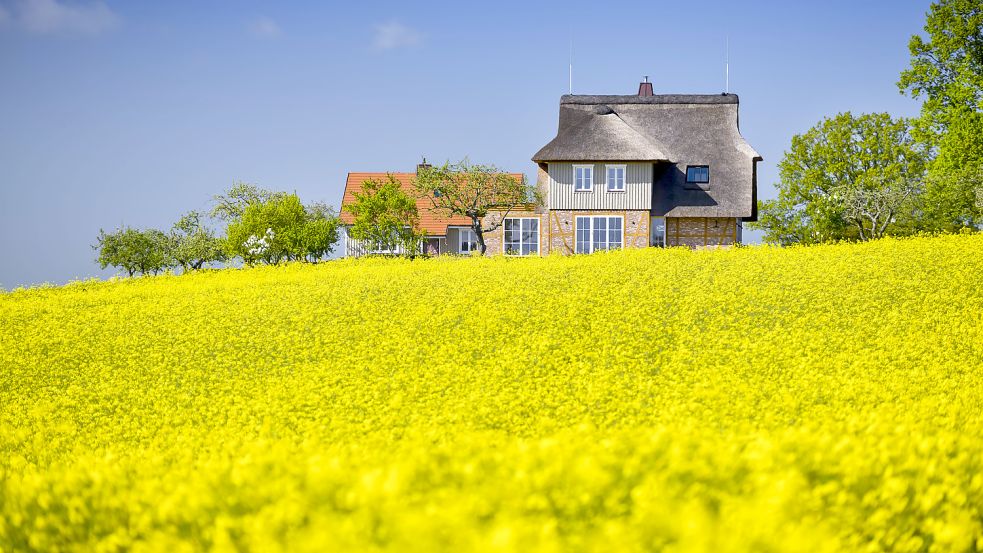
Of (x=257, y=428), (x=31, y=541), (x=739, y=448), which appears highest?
(x=739, y=448)

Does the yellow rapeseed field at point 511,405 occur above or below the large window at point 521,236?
below

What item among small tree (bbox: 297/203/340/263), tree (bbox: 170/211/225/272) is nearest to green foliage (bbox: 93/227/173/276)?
tree (bbox: 170/211/225/272)

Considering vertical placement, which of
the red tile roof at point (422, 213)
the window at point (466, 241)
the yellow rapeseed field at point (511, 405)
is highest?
the red tile roof at point (422, 213)

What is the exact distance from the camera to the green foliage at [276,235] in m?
32.0

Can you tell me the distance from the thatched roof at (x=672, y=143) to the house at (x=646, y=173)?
1.9 inches

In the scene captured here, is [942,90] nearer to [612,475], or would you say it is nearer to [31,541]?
[612,475]

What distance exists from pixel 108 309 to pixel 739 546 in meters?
18.3

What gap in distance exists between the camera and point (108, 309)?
61.3ft

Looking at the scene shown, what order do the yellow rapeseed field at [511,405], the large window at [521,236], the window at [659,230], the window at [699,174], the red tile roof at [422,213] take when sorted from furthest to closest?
the red tile roof at [422,213] < the large window at [521,236] < the window at [699,174] < the window at [659,230] < the yellow rapeseed field at [511,405]

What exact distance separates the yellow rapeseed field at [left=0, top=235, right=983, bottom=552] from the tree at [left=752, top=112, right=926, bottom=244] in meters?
23.8

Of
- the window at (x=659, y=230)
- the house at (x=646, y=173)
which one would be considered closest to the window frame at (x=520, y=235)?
the house at (x=646, y=173)

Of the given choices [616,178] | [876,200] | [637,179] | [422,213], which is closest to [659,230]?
[637,179]

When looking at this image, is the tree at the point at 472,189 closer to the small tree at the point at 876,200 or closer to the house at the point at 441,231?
the house at the point at 441,231

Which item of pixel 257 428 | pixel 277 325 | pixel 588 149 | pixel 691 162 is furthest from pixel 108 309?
pixel 691 162
